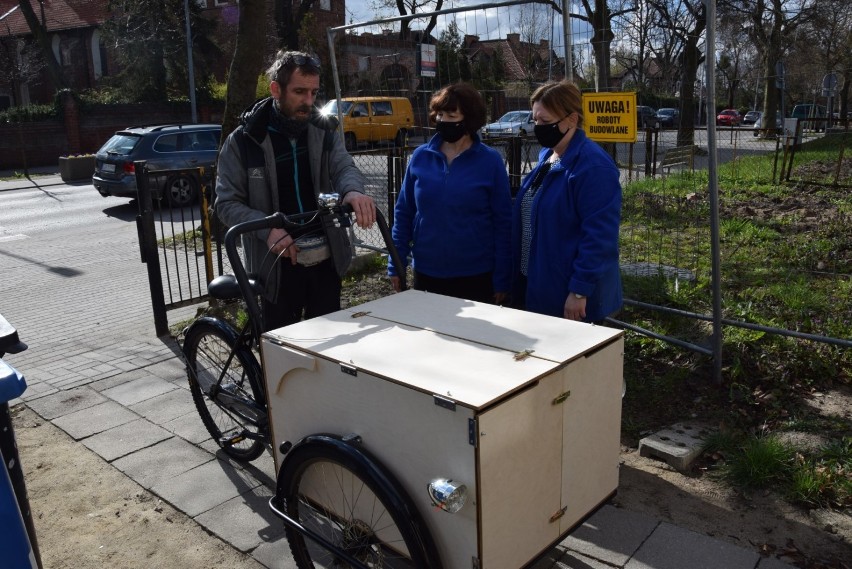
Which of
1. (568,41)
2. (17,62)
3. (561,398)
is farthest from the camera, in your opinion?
(17,62)

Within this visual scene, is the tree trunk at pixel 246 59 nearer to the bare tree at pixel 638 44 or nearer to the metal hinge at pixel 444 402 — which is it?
the bare tree at pixel 638 44

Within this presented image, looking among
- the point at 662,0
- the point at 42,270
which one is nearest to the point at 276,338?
the point at 662,0

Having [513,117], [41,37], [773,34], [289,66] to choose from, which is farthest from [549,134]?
[41,37]

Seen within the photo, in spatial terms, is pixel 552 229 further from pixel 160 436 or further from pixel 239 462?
pixel 160 436

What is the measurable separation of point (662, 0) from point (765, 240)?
11.6ft

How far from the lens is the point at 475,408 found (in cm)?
185

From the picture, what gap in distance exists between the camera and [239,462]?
3.91 meters

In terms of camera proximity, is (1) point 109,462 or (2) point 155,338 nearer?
(1) point 109,462

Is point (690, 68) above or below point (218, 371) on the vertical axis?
above

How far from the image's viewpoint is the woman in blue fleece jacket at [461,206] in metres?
3.70

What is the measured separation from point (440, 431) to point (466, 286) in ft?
6.55

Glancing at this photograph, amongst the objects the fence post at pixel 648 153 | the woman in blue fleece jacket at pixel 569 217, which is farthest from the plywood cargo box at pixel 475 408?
the fence post at pixel 648 153

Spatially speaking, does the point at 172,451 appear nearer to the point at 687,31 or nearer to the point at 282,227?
the point at 282,227

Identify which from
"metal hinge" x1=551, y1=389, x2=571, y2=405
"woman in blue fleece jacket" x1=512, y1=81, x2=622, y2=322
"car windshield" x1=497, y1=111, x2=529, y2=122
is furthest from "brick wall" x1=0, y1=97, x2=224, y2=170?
"metal hinge" x1=551, y1=389, x2=571, y2=405
